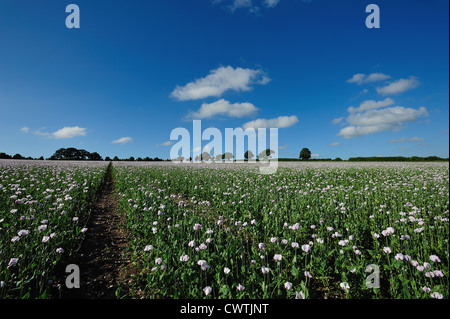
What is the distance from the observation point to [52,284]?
308cm

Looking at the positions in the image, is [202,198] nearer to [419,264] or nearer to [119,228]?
[119,228]

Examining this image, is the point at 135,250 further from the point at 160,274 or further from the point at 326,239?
the point at 326,239

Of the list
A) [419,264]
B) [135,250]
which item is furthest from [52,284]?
[419,264]

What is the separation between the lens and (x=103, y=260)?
4008 millimetres

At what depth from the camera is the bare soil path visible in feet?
10.2

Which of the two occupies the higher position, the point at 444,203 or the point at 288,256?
the point at 444,203

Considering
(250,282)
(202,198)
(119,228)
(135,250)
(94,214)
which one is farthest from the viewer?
(202,198)

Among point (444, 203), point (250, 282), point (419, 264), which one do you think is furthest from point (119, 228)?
point (444, 203)

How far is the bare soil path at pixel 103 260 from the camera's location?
123 inches
